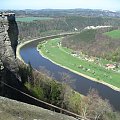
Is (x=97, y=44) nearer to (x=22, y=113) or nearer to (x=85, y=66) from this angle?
(x=85, y=66)

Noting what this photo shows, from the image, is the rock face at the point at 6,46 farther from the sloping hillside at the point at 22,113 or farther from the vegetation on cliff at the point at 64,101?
the vegetation on cliff at the point at 64,101

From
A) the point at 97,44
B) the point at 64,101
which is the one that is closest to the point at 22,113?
the point at 64,101

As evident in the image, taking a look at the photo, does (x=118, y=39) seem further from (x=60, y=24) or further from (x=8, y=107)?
(x=8, y=107)

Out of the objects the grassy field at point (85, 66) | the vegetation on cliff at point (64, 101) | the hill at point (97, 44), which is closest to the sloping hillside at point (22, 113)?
the vegetation on cliff at point (64, 101)

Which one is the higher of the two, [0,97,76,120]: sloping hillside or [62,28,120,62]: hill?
[0,97,76,120]: sloping hillside

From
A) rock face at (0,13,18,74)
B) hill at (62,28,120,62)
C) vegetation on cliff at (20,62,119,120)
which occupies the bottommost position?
hill at (62,28,120,62)

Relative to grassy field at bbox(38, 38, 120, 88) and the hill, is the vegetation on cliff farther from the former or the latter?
the hill

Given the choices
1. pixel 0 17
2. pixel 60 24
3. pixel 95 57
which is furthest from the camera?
pixel 60 24

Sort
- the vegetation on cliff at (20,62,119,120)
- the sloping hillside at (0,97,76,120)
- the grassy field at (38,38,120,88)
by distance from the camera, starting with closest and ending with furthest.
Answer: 1. the sloping hillside at (0,97,76,120)
2. the vegetation on cliff at (20,62,119,120)
3. the grassy field at (38,38,120,88)

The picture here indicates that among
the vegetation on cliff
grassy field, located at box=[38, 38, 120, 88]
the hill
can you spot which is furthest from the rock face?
the hill

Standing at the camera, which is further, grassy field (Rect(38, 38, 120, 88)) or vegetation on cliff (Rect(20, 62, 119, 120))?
grassy field (Rect(38, 38, 120, 88))

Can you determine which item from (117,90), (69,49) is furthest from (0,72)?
A: (69,49)
